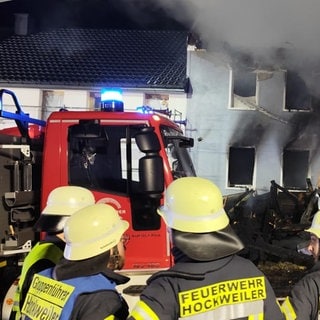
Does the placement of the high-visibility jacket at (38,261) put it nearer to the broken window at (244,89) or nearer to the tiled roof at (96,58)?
the tiled roof at (96,58)

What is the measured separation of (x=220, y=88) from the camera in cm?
1584

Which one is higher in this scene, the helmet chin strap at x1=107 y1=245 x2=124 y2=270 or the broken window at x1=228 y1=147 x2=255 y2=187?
the helmet chin strap at x1=107 y1=245 x2=124 y2=270

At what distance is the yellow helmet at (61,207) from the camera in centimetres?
233

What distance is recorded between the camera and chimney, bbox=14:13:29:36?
18.5 meters

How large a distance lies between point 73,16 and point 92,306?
751 inches

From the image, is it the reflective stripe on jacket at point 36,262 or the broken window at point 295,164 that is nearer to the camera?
the reflective stripe on jacket at point 36,262

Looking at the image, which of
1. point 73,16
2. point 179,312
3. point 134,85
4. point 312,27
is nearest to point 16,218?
point 179,312

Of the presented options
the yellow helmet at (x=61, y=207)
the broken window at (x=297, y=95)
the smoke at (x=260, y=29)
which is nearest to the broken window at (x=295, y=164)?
the broken window at (x=297, y=95)

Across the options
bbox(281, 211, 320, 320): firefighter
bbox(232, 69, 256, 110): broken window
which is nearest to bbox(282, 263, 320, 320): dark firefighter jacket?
bbox(281, 211, 320, 320): firefighter

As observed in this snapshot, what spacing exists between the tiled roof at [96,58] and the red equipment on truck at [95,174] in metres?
12.2

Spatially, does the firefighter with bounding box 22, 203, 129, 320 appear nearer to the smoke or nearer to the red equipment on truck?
the red equipment on truck

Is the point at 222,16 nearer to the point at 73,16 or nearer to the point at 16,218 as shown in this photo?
the point at 16,218

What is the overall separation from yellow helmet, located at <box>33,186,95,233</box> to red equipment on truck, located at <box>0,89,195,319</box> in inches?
26.0

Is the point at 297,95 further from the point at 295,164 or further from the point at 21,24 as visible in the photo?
the point at 21,24
